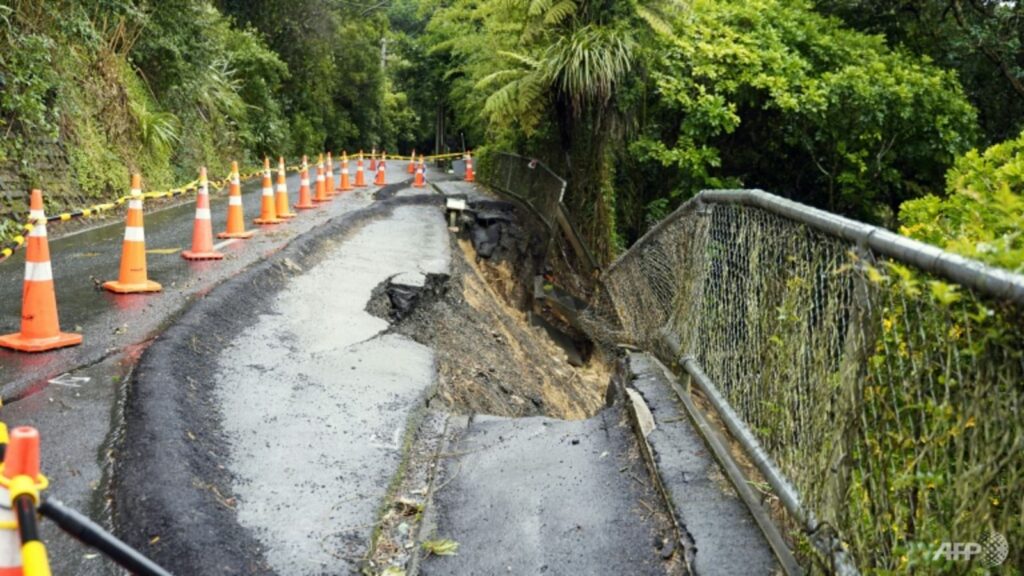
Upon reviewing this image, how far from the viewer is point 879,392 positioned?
2.61 metres

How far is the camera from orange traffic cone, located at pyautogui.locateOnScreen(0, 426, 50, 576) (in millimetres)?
1853

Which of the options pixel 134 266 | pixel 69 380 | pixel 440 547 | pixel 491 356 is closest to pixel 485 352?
pixel 491 356

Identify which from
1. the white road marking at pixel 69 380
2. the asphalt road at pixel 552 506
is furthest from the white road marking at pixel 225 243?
the asphalt road at pixel 552 506

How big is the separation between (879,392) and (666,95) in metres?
12.9

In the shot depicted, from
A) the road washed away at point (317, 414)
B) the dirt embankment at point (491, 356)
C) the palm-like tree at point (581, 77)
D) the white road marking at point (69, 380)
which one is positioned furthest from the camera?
the palm-like tree at point (581, 77)

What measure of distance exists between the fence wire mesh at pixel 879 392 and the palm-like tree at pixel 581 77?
1119 centimetres

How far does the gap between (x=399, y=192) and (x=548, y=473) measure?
53.6 ft

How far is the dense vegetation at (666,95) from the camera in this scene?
14.2m

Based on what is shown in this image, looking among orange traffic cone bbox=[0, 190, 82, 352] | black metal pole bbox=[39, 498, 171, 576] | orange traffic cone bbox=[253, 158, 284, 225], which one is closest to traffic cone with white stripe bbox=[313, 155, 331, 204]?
orange traffic cone bbox=[253, 158, 284, 225]

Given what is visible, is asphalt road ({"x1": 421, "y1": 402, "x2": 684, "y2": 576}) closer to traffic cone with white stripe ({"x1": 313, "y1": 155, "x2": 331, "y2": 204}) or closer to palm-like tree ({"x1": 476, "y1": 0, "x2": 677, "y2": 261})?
palm-like tree ({"x1": 476, "y1": 0, "x2": 677, "y2": 261})

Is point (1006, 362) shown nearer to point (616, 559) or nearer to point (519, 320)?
point (616, 559)

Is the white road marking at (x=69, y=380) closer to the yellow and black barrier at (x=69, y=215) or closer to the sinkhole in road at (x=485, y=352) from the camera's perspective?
the yellow and black barrier at (x=69, y=215)

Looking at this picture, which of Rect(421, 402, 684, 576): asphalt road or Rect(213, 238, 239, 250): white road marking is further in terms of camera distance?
Rect(213, 238, 239, 250): white road marking

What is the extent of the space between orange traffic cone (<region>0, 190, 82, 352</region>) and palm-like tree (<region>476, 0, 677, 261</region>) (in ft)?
34.5
